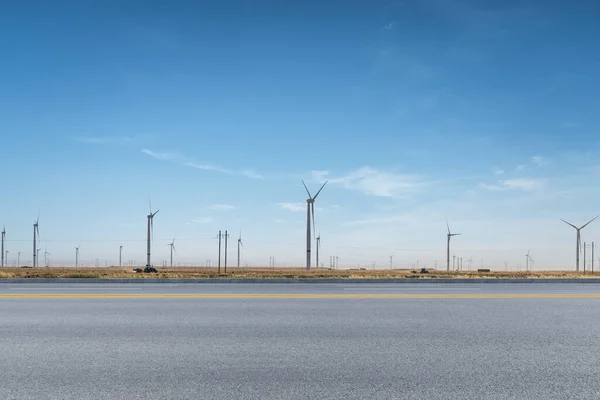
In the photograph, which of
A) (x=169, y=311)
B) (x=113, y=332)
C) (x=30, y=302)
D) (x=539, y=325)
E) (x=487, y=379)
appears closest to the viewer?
(x=487, y=379)

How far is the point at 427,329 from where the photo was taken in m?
9.11

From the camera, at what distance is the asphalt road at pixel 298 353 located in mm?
5527

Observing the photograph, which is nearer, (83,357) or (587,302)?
(83,357)

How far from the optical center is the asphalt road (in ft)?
18.1

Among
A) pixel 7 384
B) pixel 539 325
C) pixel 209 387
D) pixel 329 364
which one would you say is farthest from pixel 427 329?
pixel 7 384

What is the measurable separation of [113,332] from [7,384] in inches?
121

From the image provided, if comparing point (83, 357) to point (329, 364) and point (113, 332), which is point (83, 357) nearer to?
point (113, 332)

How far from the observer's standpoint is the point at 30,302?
13.6 metres

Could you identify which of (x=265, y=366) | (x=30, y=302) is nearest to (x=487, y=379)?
(x=265, y=366)

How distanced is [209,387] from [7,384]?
216 cm

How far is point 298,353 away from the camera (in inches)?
281

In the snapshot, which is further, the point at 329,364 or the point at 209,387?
the point at 329,364

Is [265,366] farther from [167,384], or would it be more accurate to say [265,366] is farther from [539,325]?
[539,325]

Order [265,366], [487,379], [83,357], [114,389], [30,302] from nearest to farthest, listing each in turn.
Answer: [114,389] < [487,379] < [265,366] < [83,357] < [30,302]
